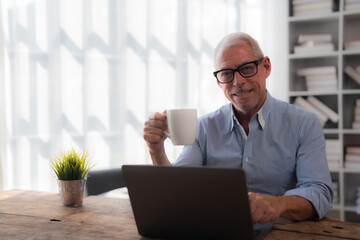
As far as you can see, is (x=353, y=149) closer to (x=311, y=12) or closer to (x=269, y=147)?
(x=311, y=12)

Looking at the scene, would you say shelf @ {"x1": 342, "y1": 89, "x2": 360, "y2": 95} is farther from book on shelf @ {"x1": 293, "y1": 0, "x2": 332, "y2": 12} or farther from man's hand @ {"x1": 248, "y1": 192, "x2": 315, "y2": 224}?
man's hand @ {"x1": 248, "y1": 192, "x2": 315, "y2": 224}

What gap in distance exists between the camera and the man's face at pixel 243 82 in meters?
1.64

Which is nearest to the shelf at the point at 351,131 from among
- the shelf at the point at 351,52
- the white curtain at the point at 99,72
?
the shelf at the point at 351,52

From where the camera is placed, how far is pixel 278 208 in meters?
1.07

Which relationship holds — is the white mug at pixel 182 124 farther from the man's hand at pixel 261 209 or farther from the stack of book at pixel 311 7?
the stack of book at pixel 311 7

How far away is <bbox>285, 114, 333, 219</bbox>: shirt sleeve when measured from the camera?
1252 mm

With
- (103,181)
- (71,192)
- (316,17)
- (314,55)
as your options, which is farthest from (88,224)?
(316,17)

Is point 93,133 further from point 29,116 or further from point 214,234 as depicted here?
point 214,234

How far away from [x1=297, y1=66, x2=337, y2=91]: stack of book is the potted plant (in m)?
2.22

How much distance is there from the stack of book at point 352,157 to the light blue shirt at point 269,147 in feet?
4.86

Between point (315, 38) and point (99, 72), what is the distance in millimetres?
1719

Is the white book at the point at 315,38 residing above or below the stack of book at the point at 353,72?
above

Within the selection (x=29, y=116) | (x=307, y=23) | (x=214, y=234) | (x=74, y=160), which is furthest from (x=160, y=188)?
(x=307, y=23)

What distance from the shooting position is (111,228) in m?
1.09
